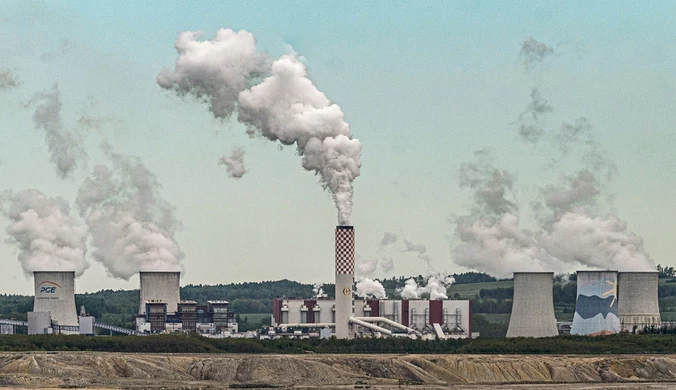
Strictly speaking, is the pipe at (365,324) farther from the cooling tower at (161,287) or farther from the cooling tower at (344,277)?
the cooling tower at (161,287)

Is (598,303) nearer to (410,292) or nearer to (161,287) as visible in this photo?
(410,292)

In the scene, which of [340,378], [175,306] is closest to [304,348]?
[340,378]

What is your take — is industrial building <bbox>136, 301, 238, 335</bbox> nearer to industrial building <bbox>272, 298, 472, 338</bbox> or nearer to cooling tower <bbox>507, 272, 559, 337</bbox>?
industrial building <bbox>272, 298, 472, 338</bbox>

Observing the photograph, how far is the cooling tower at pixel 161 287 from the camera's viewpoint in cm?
17588

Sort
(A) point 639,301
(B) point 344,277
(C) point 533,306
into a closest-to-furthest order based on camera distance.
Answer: (C) point 533,306 → (B) point 344,277 → (A) point 639,301

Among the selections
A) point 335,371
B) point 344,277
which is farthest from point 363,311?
point 335,371

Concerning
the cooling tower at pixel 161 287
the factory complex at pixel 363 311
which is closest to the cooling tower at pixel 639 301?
the factory complex at pixel 363 311

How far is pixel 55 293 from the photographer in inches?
6668

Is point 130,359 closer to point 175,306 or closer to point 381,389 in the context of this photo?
point 381,389

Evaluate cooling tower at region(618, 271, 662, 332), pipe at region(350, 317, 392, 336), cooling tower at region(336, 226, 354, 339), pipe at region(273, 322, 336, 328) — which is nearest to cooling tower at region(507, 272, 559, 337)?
cooling tower at region(618, 271, 662, 332)

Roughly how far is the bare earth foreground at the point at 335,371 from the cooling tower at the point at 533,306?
33882 mm

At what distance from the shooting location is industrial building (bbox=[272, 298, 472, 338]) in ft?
570

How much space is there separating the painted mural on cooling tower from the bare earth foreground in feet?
115

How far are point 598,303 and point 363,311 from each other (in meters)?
31.6
